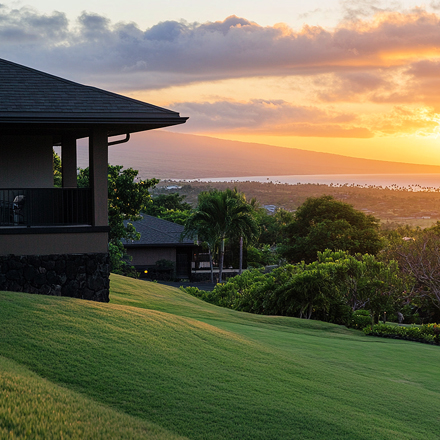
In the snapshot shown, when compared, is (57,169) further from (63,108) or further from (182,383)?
(182,383)

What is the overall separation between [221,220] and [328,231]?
11.7 metres

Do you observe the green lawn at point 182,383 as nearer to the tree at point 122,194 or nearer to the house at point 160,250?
the tree at point 122,194

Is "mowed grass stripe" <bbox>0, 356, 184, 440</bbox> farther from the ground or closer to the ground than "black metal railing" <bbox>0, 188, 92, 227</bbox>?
closer to the ground

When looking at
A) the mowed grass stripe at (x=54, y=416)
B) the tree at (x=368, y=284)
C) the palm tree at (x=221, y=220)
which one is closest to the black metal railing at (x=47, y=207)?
the mowed grass stripe at (x=54, y=416)

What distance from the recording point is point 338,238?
43312 millimetres

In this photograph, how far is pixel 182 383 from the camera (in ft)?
20.8

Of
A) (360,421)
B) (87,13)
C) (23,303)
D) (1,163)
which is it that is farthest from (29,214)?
(87,13)

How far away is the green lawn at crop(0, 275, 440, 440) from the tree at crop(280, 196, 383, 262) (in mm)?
33193

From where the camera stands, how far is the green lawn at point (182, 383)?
5129mm

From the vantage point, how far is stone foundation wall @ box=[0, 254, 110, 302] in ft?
37.4

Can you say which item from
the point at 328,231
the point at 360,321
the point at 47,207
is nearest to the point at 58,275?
the point at 47,207

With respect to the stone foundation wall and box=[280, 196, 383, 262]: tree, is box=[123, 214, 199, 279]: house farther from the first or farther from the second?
the stone foundation wall

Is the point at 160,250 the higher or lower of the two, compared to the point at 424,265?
lower

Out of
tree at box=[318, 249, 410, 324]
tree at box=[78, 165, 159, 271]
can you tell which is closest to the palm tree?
tree at box=[78, 165, 159, 271]
